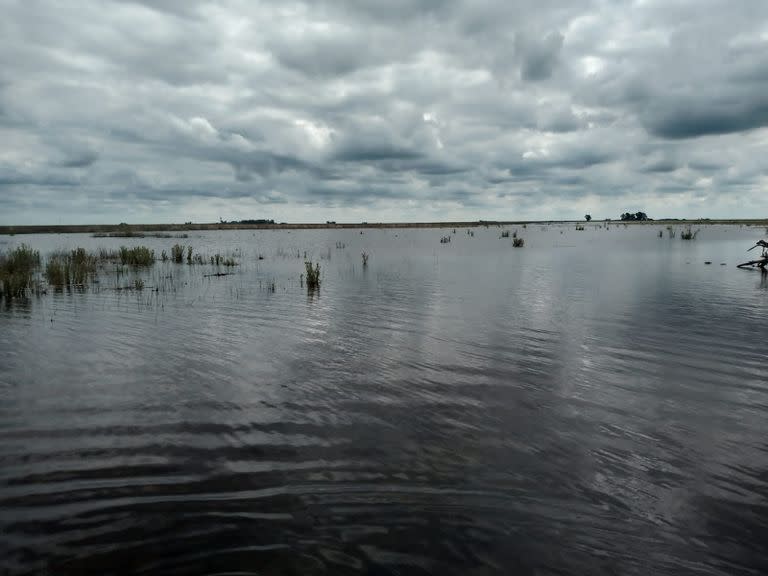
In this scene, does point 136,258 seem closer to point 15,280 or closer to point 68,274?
point 68,274

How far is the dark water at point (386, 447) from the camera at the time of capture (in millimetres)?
5004

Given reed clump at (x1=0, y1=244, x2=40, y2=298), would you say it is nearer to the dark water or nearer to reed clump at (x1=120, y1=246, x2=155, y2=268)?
the dark water

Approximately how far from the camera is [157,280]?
94.1 ft

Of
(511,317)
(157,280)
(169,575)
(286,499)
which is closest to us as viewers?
(169,575)

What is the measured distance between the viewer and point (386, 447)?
7.29m

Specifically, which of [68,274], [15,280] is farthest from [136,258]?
[15,280]

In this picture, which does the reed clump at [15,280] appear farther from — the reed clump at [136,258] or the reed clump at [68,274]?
Answer: the reed clump at [136,258]

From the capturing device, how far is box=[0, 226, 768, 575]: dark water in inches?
197

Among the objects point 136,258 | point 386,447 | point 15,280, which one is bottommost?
point 386,447

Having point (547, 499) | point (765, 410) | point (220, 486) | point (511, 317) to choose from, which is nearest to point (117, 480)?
point (220, 486)

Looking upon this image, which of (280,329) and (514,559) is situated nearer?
(514,559)

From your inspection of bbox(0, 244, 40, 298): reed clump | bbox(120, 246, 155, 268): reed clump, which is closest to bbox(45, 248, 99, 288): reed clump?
bbox(0, 244, 40, 298): reed clump

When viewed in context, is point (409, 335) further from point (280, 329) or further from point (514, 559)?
point (514, 559)

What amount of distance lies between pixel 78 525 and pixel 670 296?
78.4ft
